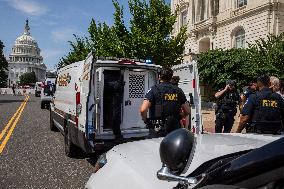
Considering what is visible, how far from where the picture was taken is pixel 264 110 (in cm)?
573

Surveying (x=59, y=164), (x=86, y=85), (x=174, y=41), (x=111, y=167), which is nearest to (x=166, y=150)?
(x=111, y=167)

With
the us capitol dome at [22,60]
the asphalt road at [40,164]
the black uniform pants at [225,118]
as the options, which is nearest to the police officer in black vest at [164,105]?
the asphalt road at [40,164]

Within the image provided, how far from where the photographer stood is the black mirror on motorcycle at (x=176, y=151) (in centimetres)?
169

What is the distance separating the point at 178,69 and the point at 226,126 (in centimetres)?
219

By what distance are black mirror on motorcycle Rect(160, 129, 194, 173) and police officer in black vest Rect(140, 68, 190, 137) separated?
13.3ft

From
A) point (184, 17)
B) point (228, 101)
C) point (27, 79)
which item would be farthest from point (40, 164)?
point (27, 79)

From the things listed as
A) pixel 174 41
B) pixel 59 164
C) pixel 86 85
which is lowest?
pixel 59 164

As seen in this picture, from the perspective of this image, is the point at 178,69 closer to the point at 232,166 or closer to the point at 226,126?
the point at 226,126

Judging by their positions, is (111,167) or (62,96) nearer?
(111,167)

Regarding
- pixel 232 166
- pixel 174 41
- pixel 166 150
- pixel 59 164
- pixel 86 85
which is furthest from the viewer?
pixel 174 41

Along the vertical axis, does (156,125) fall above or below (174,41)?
below

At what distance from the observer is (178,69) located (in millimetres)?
7902

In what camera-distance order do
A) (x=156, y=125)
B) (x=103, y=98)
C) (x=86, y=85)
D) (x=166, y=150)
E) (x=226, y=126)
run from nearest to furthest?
(x=166, y=150) → (x=156, y=125) → (x=86, y=85) → (x=103, y=98) → (x=226, y=126)

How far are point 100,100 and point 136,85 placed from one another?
104 centimetres
